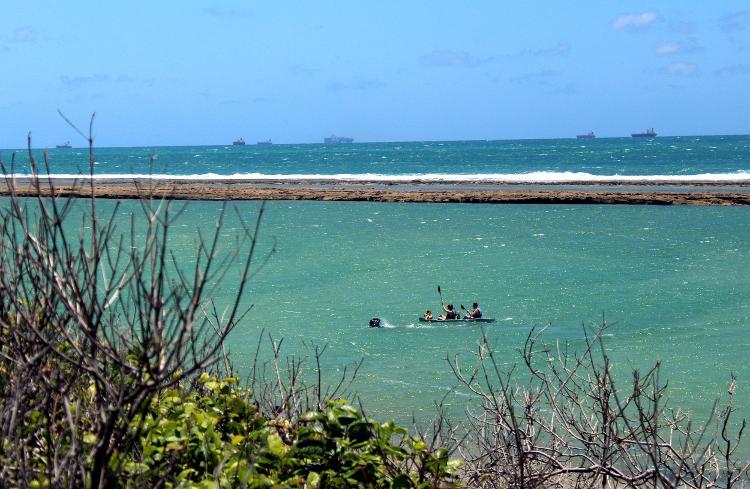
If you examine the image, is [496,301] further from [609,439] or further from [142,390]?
[142,390]

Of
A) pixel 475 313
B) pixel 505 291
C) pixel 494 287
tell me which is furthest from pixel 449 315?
pixel 494 287

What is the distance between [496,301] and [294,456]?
Result: 21.6 metres

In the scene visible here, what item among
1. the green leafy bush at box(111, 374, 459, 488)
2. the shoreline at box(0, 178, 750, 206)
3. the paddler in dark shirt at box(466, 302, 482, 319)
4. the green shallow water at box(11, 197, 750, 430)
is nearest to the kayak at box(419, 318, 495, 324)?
the paddler in dark shirt at box(466, 302, 482, 319)

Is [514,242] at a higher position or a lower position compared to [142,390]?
lower

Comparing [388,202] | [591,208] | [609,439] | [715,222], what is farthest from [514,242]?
[609,439]

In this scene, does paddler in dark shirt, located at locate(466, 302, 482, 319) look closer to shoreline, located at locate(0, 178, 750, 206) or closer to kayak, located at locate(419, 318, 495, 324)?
kayak, located at locate(419, 318, 495, 324)

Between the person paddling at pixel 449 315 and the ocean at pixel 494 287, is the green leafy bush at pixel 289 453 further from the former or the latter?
the person paddling at pixel 449 315

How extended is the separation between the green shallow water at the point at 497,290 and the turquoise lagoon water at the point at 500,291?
60 mm

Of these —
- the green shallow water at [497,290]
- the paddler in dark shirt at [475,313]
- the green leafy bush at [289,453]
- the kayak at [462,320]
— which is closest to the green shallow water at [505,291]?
the green shallow water at [497,290]

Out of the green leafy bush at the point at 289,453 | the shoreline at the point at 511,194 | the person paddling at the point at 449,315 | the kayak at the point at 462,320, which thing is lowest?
the kayak at the point at 462,320

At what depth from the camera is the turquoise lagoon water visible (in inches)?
762

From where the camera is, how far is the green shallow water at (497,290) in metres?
19.3

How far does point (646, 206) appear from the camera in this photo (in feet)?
187

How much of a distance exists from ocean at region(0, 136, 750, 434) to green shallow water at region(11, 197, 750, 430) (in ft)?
0.19
